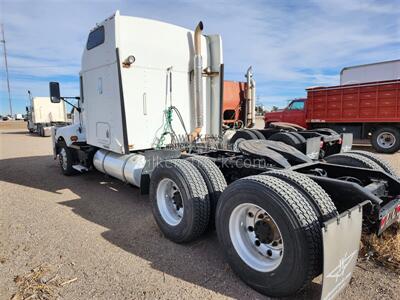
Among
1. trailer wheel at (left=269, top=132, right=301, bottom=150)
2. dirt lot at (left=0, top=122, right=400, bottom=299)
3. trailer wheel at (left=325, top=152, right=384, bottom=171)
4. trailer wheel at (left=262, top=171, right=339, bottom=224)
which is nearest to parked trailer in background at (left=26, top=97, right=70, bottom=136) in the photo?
dirt lot at (left=0, top=122, right=400, bottom=299)

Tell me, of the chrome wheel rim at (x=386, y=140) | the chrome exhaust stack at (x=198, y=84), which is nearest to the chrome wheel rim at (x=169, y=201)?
the chrome exhaust stack at (x=198, y=84)

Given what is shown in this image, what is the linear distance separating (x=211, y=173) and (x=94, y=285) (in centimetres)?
166

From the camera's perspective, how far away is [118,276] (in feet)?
9.57

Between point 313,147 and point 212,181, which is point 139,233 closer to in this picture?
point 212,181

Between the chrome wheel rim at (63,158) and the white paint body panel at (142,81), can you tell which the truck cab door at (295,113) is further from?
the chrome wheel rim at (63,158)

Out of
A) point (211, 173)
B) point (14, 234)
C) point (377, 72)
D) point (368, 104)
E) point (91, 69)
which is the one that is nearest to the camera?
point (211, 173)

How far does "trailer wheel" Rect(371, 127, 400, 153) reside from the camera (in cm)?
1135

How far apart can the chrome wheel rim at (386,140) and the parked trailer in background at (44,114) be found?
70.7 feet

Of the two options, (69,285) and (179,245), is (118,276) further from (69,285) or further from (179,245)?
(179,245)

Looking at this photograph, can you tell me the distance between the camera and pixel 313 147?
247 inches

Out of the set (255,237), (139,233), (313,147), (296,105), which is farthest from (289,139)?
(296,105)

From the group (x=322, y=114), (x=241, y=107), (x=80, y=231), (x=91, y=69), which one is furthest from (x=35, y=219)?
(x=322, y=114)

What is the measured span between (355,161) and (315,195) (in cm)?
182

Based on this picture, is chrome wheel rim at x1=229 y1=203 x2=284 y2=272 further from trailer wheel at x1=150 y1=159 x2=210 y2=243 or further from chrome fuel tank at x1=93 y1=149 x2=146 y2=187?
chrome fuel tank at x1=93 y1=149 x2=146 y2=187
